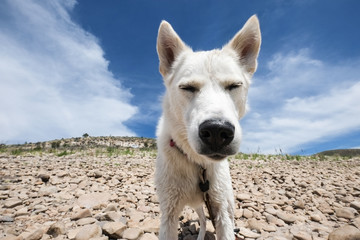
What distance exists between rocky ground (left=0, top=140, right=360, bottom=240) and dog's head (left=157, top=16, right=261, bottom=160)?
6.06 ft

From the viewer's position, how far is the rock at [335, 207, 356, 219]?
12.5 feet

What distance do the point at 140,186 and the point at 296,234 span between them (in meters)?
3.73

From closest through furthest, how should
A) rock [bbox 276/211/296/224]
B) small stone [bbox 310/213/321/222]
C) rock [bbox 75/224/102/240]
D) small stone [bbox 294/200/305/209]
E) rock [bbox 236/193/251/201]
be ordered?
rock [bbox 75/224/102/240]
rock [bbox 276/211/296/224]
small stone [bbox 310/213/321/222]
small stone [bbox 294/200/305/209]
rock [bbox 236/193/251/201]

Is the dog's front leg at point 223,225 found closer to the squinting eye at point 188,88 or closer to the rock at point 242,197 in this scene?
the squinting eye at point 188,88

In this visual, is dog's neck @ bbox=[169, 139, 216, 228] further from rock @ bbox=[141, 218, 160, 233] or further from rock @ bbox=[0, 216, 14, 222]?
rock @ bbox=[0, 216, 14, 222]

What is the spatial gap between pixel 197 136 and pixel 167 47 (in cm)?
164

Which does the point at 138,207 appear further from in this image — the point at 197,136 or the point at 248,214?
the point at 197,136

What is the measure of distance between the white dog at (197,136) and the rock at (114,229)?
89 cm

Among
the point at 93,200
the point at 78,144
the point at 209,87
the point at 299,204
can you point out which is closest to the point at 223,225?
the point at 209,87

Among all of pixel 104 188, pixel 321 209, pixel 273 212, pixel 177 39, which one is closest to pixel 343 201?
pixel 321 209

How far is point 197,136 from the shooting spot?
1927 mm

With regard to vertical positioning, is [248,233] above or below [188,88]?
below

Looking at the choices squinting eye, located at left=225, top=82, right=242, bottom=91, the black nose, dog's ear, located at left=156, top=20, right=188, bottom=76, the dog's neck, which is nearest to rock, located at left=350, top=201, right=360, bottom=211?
the dog's neck

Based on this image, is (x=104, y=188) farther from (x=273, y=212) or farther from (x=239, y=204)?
(x=273, y=212)
